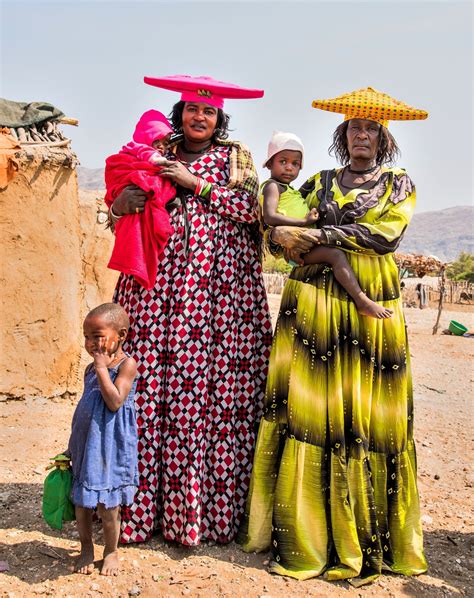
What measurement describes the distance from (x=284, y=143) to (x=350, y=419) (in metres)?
1.37

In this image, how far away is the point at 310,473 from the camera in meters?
3.10

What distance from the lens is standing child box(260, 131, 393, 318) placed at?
9.89 ft

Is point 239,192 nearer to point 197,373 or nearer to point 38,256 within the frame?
point 197,373

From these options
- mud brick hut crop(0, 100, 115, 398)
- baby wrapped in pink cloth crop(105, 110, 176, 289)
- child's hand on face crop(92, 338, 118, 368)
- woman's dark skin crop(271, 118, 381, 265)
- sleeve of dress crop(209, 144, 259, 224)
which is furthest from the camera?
mud brick hut crop(0, 100, 115, 398)

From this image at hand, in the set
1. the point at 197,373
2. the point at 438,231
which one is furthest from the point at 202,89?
the point at 438,231

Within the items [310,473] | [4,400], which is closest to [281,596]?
[310,473]

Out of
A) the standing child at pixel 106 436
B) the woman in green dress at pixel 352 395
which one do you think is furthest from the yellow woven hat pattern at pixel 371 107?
the standing child at pixel 106 436

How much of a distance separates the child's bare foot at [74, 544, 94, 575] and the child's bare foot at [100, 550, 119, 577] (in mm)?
60

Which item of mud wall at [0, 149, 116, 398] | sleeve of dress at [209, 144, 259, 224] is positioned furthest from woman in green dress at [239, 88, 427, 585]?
mud wall at [0, 149, 116, 398]

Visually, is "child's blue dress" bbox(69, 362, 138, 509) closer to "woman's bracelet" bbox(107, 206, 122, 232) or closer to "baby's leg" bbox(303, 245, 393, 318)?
"woman's bracelet" bbox(107, 206, 122, 232)

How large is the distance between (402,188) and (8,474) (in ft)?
10.2

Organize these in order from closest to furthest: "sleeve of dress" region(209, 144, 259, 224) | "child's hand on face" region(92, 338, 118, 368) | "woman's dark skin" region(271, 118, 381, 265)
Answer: "child's hand on face" region(92, 338, 118, 368)
"woman's dark skin" region(271, 118, 381, 265)
"sleeve of dress" region(209, 144, 259, 224)

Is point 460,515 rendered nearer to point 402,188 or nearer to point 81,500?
point 402,188

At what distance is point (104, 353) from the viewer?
2848mm
